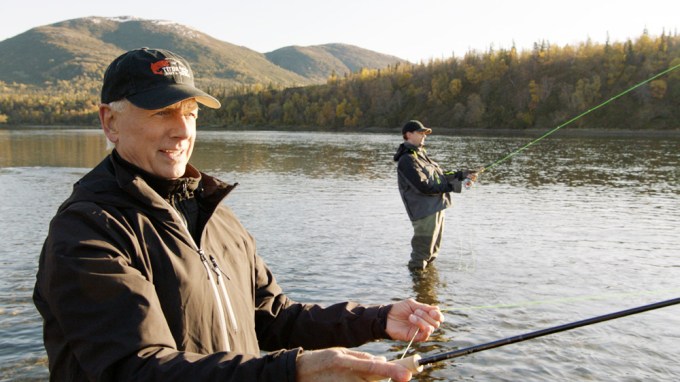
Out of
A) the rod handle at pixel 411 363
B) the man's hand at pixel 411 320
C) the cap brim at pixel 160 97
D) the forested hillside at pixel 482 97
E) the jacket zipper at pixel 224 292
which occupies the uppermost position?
the forested hillside at pixel 482 97

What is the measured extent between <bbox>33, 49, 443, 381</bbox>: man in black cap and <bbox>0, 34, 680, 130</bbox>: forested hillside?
104381 millimetres

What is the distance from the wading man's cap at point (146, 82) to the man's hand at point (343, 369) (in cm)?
107

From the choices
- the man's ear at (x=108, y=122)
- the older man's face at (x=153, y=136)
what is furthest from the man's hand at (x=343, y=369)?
the man's ear at (x=108, y=122)

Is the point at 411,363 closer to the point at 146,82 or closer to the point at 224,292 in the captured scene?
the point at 224,292

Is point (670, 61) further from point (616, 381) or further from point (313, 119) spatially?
point (616, 381)

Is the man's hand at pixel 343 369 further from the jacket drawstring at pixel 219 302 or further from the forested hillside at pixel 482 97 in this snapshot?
the forested hillside at pixel 482 97

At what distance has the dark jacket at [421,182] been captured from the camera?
9.99m

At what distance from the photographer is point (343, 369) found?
183cm

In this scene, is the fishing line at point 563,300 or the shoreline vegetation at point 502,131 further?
the shoreline vegetation at point 502,131

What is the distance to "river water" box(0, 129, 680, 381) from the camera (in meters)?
7.57

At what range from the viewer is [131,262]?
201cm

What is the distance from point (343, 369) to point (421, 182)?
27.1ft

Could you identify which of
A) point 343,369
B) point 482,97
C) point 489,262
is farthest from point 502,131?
point 343,369

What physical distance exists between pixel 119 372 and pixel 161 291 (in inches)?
12.9
